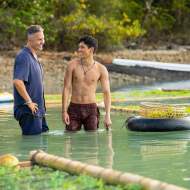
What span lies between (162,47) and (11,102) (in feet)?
80.4

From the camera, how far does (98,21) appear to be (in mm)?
27469

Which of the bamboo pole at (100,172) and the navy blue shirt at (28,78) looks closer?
the bamboo pole at (100,172)

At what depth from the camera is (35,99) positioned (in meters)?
5.71

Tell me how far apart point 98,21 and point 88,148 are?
22.7 meters

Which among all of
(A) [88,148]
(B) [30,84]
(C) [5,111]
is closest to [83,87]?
(B) [30,84]

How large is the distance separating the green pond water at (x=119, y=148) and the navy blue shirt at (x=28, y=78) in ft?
1.92

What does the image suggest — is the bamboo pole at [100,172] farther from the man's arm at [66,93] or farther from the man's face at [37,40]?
the man's face at [37,40]

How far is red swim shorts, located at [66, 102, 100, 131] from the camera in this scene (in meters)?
6.29

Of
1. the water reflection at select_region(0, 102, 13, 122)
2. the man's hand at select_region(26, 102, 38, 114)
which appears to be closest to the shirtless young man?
the man's hand at select_region(26, 102, 38, 114)

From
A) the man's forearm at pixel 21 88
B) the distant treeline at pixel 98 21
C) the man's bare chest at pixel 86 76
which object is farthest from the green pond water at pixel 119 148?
the distant treeline at pixel 98 21

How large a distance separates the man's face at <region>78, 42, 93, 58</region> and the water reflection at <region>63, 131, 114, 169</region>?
137cm

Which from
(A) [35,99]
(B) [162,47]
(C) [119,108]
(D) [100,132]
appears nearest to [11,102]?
(C) [119,108]

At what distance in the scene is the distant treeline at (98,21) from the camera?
24625mm

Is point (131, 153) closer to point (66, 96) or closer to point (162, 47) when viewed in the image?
point (66, 96)
